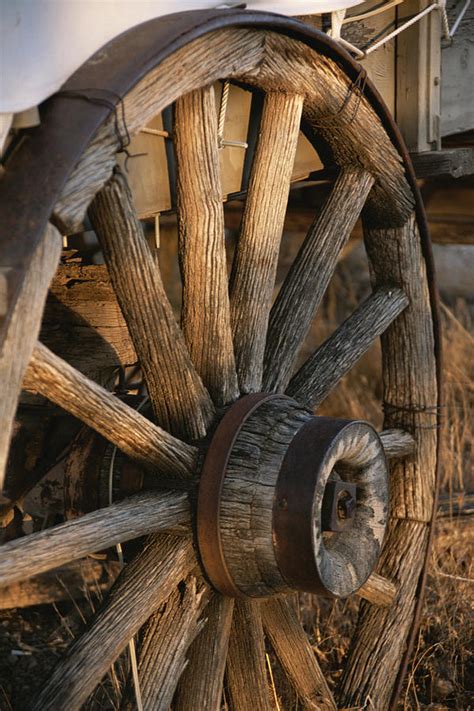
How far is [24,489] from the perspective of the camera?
7.57 feet

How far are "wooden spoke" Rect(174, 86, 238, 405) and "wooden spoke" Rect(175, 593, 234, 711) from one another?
1.44 feet

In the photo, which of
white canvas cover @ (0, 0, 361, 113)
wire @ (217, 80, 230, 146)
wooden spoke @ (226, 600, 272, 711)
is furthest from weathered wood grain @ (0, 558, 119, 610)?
white canvas cover @ (0, 0, 361, 113)

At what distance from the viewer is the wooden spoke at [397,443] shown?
2594 mm

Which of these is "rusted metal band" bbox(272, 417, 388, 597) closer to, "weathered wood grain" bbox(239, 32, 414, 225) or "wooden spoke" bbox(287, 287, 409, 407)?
"wooden spoke" bbox(287, 287, 409, 407)

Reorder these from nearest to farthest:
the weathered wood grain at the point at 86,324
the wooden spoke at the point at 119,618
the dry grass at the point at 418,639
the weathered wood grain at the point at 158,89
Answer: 1. the weathered wood grain at the point at 158,89
2. the wooden spoke at the point at 119,618
3. the weathered wood grain at the point at 86,324
4. the dry grass at the point at 418,639

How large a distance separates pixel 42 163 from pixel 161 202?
64cm

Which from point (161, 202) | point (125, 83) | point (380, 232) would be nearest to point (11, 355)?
point (125, 83)

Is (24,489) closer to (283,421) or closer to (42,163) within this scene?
(283,421)

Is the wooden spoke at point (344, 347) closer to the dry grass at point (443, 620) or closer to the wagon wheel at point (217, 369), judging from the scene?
the wagon wheel at point (217, 369)

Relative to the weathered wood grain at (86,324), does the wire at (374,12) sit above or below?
above

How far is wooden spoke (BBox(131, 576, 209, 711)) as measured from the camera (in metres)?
1.92

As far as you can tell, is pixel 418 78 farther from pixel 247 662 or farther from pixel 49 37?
pixel 247 662

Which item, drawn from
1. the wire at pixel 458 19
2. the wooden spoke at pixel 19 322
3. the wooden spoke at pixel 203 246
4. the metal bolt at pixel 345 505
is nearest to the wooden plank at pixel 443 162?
the wire at pixel 458 19

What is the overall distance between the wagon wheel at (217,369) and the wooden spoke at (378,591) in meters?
0.01
